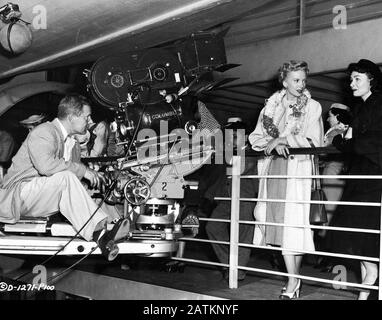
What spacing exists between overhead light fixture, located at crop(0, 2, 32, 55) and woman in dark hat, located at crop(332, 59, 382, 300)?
2600 mm

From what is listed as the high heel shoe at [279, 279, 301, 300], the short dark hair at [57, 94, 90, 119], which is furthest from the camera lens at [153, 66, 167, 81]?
the high heel shoe at [279, 279, 301, 300]

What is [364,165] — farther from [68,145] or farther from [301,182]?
[68,145]

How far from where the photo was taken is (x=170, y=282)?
2883mm

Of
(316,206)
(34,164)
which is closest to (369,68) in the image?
(316,206)

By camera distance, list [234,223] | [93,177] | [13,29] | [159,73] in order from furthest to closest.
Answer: [13,29]
[234,223]
[159,73]
[93,177]

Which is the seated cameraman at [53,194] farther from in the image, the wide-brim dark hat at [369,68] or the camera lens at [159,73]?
the wide-brim dark hat at [369,68]

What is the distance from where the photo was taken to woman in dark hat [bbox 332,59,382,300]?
219cm

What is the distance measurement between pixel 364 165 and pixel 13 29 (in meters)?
2.89

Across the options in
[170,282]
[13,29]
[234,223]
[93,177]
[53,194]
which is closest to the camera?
[53,194]

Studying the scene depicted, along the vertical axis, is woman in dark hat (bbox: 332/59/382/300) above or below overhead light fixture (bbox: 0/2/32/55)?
below

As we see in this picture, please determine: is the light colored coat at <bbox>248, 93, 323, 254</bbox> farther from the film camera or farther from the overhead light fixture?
the overhead light fixture

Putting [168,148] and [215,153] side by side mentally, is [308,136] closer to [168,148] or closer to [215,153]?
[215,153]

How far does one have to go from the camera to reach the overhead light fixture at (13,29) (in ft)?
11.3

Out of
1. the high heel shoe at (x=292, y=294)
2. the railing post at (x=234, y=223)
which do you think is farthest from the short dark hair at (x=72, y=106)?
the high heel shoe at (x=292, y=294)
